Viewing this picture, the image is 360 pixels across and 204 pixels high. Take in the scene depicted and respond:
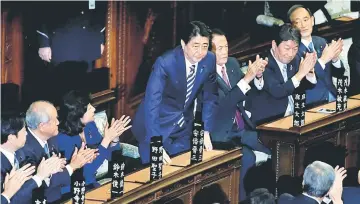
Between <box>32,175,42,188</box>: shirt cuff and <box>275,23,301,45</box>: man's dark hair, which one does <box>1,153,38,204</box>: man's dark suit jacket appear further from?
<box>275,23,301,45</box>: man's dark hair

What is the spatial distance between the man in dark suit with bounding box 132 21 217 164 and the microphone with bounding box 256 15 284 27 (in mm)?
1190

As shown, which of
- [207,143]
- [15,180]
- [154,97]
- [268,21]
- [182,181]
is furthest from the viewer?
[268,21]

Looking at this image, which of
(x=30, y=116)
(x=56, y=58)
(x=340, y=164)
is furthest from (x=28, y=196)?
(x=340, y=164)

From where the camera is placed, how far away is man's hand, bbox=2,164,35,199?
785 centimetres

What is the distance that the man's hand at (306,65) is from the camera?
10148mm

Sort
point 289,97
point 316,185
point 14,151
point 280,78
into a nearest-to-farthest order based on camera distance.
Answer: point 14,151 < point 316,185 < point 280,78 < point 289,97

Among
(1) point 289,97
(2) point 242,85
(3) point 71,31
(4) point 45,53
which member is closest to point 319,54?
(1) point 289,97

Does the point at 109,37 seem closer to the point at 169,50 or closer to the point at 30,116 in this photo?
the point at 169,50

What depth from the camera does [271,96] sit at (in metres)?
10.1

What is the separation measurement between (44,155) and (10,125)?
418 millimetres

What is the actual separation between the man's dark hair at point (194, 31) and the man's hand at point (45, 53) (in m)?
1.09

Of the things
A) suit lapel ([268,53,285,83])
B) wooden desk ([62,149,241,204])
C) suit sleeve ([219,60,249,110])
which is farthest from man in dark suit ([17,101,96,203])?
suit lapel ([268,53,285,83])

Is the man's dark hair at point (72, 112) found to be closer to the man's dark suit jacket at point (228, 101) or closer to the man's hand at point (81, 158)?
the man's hand at point (81, 158)

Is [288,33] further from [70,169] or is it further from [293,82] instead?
[70,169]
